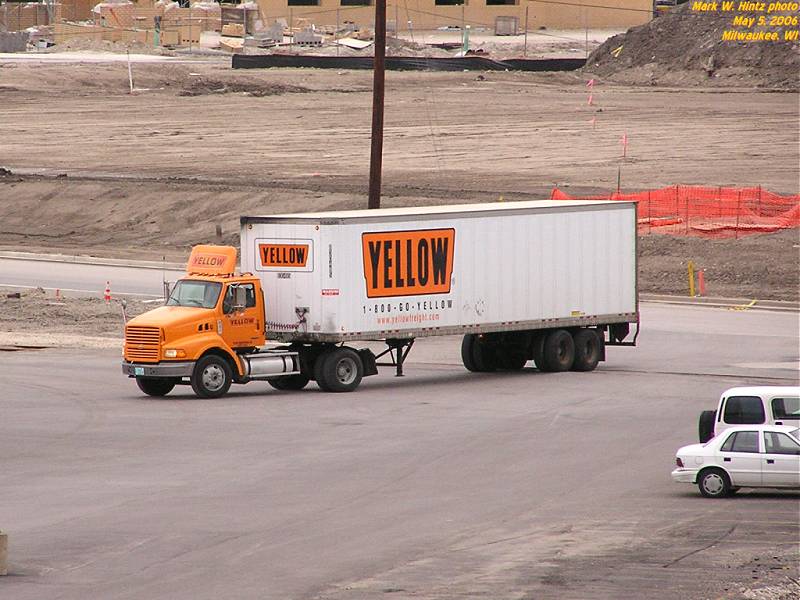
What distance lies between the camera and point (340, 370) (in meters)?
31.6

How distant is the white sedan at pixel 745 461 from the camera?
68.7ft

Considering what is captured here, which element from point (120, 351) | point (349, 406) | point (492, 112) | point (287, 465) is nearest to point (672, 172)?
point (492, 112)

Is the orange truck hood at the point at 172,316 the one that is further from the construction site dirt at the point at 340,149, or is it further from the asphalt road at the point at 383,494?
the construction site dirt at the point at 340,149

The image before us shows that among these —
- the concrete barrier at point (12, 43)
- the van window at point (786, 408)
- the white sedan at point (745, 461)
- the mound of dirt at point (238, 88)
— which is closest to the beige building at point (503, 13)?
the concrete barrier at point (12, 43)

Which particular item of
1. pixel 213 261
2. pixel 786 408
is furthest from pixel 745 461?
pixel 213 261

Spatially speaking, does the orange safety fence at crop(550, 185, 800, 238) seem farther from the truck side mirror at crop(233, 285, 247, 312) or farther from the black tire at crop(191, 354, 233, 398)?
the black tire at crop(191, 354, 233, 398)

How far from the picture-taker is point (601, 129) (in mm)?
78812

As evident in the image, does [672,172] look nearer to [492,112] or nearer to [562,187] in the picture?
[562,187]

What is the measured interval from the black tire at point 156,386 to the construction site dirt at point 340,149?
2140 centimetres

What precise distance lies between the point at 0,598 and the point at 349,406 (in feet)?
46.0

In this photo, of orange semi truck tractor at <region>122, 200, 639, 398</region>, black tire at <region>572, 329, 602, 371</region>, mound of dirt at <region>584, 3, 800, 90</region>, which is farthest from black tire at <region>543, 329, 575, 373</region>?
mound of dirt at <region>584, 3, 800, 90</region>

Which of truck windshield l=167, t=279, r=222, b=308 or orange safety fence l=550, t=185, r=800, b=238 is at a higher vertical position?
orange safety fence l=550, t=185, r=800, b=238

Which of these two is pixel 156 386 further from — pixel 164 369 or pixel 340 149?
pixel 340 149

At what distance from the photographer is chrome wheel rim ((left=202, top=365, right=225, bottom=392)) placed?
3062 centimetres
